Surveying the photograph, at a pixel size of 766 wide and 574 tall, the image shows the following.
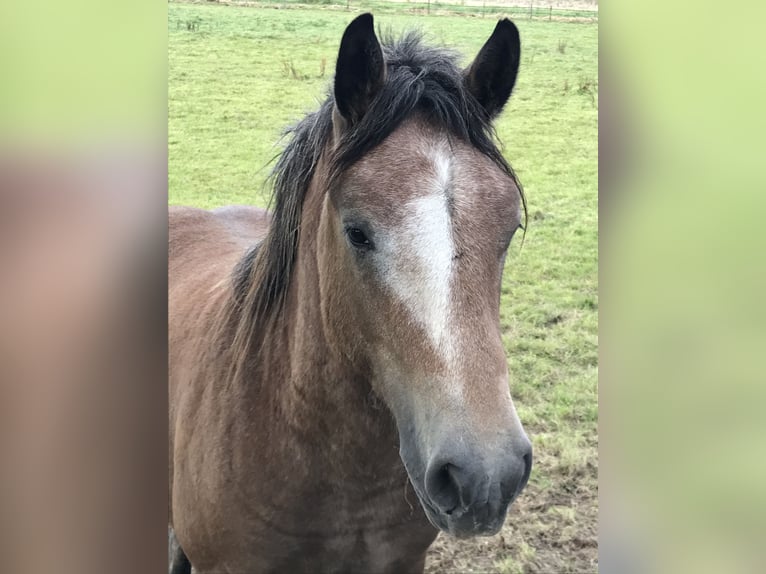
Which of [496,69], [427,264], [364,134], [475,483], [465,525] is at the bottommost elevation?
[465,525]

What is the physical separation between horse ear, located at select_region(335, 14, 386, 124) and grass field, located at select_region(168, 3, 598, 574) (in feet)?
1.29

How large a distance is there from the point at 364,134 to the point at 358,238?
175 mm

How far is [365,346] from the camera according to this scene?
1.09 m

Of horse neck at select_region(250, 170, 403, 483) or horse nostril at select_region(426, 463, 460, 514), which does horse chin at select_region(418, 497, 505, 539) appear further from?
horse neck at select_region(250, 170, 403, 483)

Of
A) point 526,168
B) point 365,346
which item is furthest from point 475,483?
point 526,168

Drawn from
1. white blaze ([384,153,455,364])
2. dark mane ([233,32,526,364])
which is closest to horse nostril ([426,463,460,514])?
white blaze ([384,153,455,364])

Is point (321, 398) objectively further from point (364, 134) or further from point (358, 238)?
point (364, 134)

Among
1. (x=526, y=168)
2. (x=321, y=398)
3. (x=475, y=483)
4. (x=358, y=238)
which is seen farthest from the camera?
(x=526, y=168)

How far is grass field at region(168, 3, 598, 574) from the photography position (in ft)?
4.99

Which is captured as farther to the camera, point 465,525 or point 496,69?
point 496,69
